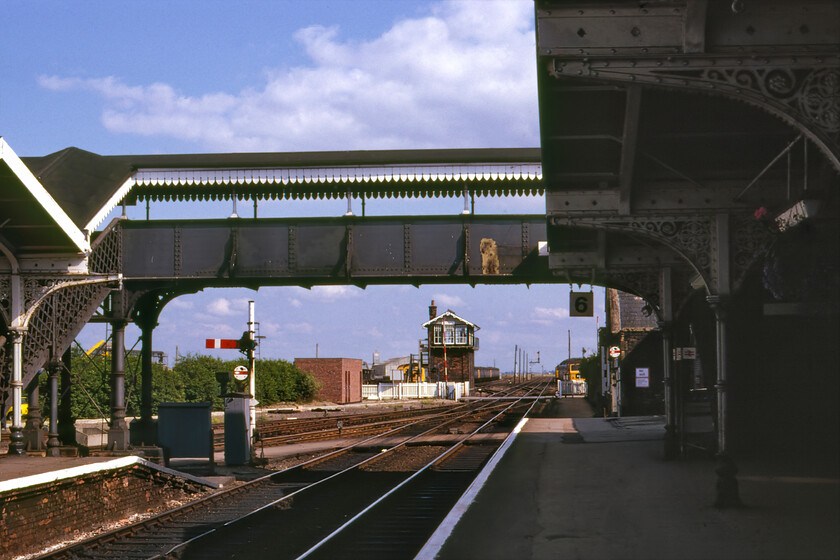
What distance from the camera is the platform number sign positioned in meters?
23.0

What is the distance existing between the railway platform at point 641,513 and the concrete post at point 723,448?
190mm

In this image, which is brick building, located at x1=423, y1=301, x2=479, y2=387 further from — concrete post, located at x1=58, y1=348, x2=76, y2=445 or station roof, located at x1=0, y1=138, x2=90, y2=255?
station roof, located at x1=0, y1=138, x2=90, y2=255

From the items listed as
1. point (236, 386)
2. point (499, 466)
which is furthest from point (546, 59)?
point (236, 386)

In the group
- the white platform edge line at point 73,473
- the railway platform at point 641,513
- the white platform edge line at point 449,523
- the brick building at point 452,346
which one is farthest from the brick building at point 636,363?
the brick building at point 452,346

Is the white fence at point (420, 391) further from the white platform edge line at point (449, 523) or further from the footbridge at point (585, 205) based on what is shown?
the white platform edge line at point (449, 523)

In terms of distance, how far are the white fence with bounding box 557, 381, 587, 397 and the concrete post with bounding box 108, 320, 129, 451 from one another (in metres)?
46.7

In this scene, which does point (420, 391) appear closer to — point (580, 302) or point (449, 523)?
point (580, 302)

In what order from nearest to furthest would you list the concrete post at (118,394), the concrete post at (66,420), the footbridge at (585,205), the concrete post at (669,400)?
the footbridge at (585,205), the concrete post at (669,400), the concrete post at (118,394), the concrete post at (66,420)

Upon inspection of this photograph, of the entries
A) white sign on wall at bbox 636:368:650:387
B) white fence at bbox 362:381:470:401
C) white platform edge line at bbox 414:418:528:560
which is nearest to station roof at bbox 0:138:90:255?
white platform edge line at bbox 414:418:528:560

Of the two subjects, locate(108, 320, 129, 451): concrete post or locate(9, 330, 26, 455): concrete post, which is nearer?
locate(9, 330, 26, 455): concrete post

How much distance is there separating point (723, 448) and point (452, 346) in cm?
8303

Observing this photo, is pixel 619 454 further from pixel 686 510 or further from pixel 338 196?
pixel 338 196

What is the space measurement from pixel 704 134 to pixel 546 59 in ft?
11.6

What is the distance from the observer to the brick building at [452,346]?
9350cm
